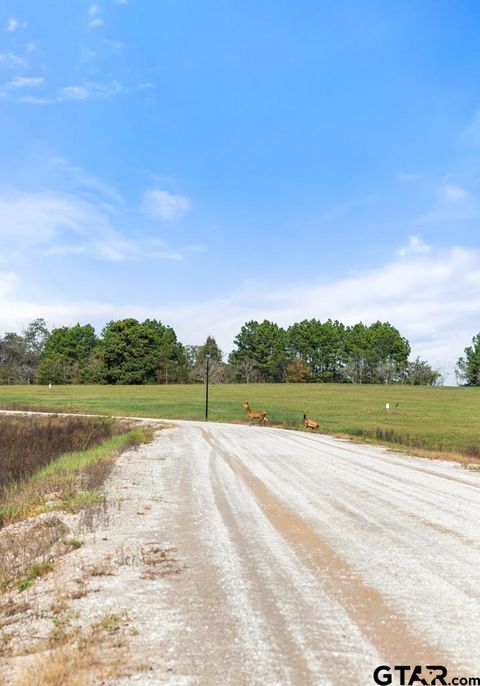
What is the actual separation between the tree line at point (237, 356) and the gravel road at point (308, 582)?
118 m

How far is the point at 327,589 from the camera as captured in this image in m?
5.63

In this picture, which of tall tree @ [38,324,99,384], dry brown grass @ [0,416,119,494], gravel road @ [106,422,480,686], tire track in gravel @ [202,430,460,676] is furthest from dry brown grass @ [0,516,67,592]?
tall tree @ [38,324,99,384]

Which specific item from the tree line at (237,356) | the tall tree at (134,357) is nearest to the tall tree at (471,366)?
the tree line at (237,356)

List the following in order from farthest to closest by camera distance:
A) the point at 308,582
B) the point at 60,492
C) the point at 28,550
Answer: the point at 60,492
the point at 28,550
the point at 308,582

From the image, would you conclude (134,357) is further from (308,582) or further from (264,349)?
(308,582)

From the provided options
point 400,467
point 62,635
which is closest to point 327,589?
point 62,635

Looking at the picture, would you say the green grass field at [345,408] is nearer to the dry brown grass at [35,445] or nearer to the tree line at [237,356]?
the dry brown grass at [35,445]

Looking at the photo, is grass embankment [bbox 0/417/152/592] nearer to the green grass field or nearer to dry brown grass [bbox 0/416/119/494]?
dry brown grass [bbox 0/416/119/494]

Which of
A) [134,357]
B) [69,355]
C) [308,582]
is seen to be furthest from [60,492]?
[69,355]

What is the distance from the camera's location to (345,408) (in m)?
68.3

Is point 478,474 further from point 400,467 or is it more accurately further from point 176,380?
point 176,380

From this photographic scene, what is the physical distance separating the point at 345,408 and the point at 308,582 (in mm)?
64122

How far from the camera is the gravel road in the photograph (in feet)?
13.5

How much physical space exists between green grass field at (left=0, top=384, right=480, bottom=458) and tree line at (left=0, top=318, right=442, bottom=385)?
31.1 m
